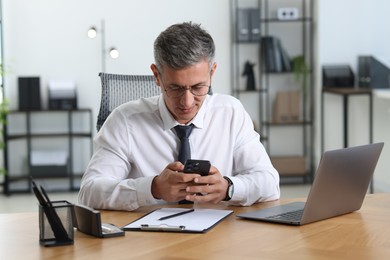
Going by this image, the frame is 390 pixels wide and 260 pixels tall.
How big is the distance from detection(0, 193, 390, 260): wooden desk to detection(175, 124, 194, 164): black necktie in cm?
44

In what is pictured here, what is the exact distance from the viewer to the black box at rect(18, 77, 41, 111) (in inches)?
269

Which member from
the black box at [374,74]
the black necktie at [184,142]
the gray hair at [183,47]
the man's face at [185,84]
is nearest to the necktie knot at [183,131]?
the black necktie at [184,142]

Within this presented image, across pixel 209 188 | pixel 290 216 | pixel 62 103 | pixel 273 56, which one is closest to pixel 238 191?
pixel 209 188

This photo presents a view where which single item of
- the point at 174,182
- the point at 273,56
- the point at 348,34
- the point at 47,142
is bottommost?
the point at 47,142

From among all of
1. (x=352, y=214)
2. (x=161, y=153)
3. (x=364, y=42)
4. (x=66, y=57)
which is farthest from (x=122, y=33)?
(x=352, y=214)

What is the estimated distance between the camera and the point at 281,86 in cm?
731

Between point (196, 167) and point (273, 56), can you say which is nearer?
point (196, 167)

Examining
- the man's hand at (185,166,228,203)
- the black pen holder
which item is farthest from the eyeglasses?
the black pen holder

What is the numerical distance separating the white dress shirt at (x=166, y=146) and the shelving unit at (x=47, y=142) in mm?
4203

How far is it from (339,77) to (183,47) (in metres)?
4.56

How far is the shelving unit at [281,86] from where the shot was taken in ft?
23.4

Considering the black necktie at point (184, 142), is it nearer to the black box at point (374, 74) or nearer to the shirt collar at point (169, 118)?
the shirt collar at point (169, 118)

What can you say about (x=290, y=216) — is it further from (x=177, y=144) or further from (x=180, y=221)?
(x=177, y=144)

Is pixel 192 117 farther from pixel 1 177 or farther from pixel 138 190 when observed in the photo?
pixel 1 177
